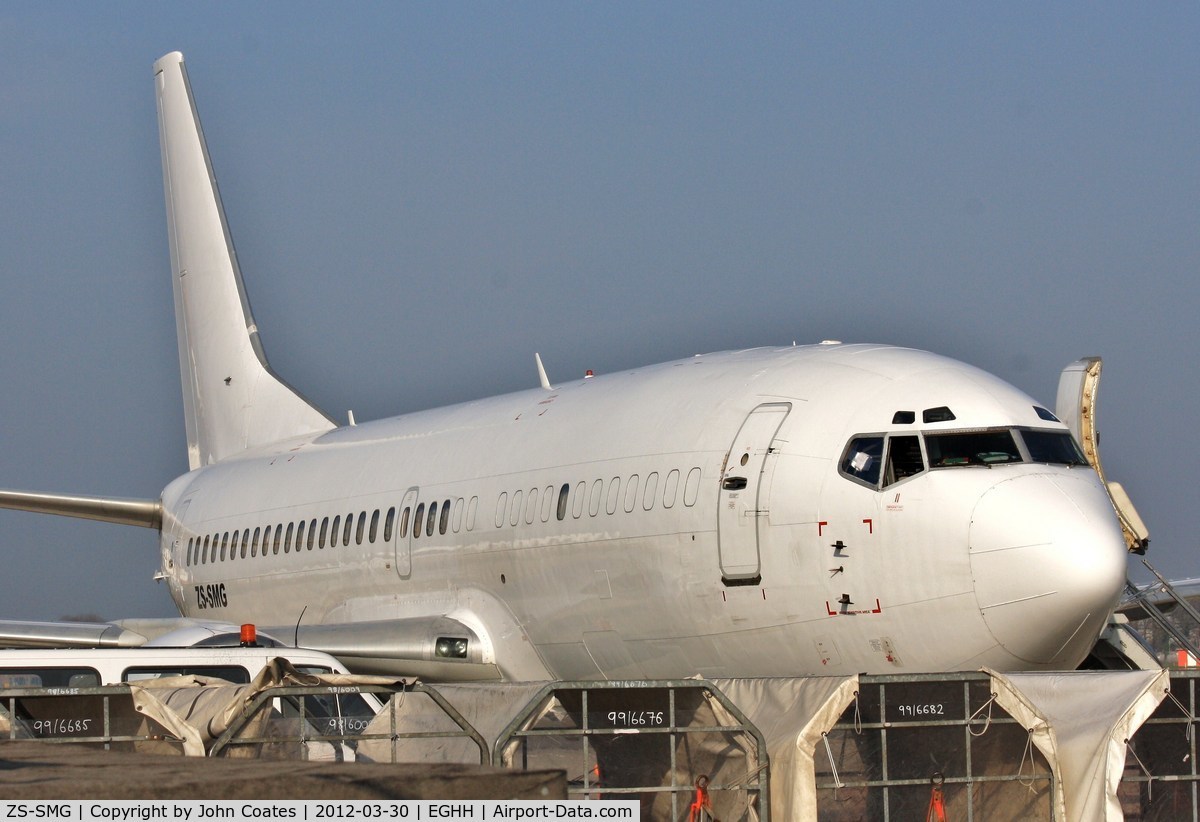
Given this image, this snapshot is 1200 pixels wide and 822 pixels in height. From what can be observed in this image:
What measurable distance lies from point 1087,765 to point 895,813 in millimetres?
1368

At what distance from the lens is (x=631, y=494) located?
52.8ft

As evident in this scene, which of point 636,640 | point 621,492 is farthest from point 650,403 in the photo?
point 636,640

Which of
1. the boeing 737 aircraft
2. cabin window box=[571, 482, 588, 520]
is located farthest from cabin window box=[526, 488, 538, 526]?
cabin window box=[571, 482, 588, 520]

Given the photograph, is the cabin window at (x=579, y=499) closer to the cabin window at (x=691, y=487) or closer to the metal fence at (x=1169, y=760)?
the cabin window at (x=691, y=487)

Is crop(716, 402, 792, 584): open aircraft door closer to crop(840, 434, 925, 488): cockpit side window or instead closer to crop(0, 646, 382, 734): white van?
crop(840, 434, 925, 488): cockpit side window

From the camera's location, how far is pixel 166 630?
72.4ft

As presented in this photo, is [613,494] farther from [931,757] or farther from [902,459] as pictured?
[931,757]

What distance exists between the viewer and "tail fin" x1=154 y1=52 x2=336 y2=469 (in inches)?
1166

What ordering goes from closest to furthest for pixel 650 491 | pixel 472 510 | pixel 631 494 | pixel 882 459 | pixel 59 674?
pixel 882 459 < pixel 59 674 < pixel 650 491 < pixel 631 494 < pixel 472 510

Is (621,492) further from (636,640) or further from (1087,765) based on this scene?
(1087,765)

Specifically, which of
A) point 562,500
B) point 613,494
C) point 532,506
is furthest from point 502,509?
point 613,494

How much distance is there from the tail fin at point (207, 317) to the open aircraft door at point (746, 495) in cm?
1475

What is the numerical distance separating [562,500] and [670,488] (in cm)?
194

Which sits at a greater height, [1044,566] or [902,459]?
[902,459]
